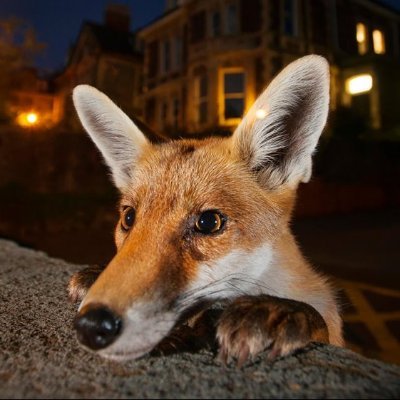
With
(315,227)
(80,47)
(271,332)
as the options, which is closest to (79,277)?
(271,332)

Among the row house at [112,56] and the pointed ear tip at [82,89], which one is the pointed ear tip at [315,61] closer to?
the pointed ear tip at [82,89]

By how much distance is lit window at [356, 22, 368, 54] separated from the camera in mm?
21609

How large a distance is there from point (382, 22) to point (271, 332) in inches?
1012

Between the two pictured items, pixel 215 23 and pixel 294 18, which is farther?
pixel 215 23

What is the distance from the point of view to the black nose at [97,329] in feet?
4.47

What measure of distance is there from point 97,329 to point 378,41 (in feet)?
84.7

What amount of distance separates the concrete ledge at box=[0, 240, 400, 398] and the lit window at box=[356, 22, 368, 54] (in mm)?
23687

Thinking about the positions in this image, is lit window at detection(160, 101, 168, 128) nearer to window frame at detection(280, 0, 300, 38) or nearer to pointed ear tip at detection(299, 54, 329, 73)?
window frame at detection(280, 0, 300, 38)

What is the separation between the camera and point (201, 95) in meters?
19.7

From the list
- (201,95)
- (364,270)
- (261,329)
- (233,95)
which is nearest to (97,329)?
(261,329)

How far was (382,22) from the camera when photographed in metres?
22.3

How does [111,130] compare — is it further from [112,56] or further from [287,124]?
[112,56]

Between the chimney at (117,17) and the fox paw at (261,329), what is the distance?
31.9 meters

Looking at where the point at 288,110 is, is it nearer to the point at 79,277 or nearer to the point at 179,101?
the point at 79,277
